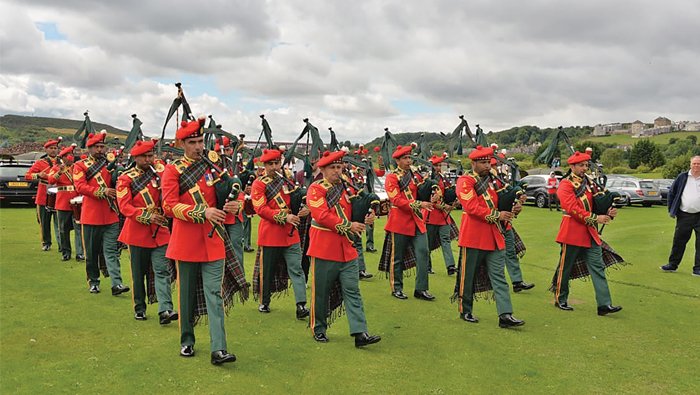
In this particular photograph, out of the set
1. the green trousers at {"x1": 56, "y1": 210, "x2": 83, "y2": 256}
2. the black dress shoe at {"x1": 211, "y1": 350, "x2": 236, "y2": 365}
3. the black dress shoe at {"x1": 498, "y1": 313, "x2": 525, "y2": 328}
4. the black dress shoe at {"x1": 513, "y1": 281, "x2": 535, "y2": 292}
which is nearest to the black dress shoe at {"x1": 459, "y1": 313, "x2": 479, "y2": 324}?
the black dress shoe at {"x1": 498, "y1": 313, "x2": 525, "y2": 328}

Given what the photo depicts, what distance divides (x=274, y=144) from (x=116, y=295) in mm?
2987

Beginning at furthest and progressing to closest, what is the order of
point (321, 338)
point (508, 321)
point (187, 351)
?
point (508, 321), point (321, 338), point (187, 351)

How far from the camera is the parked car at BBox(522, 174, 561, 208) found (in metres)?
23.5

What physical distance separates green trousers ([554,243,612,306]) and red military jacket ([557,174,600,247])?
10 centimetres

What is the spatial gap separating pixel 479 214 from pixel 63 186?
7.44 meters

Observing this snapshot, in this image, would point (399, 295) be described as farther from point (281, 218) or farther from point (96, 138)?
point (96, 138)

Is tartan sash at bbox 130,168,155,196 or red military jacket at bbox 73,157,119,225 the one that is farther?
red military jacket at bbox 73,157,119,225

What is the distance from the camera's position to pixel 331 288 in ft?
19.0

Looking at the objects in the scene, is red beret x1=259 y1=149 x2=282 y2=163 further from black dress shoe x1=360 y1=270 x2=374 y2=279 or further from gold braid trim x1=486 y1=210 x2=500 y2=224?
black dress shoe x1=360 y1=270 x2=374 y2=279

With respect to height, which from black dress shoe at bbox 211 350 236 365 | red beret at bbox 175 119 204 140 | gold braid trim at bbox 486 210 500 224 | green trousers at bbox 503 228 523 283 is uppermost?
red beret at bbox 175 119 204 140

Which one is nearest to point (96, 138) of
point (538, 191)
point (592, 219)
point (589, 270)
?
point (592, 219)

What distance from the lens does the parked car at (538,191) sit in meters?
23.5

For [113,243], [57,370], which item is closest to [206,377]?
[57,370]

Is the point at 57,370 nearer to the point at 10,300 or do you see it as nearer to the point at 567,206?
the point at 10,300
